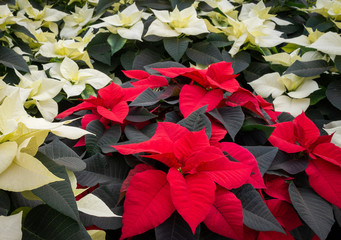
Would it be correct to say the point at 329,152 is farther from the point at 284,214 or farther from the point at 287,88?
the point at 287,88

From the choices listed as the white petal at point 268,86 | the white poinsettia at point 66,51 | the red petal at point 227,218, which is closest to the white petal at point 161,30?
the white poinsettia at point 66,51

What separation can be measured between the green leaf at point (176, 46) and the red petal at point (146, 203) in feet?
2.45

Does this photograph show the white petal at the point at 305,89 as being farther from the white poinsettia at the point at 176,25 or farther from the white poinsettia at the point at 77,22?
the white poinsettia at the point at 77,22

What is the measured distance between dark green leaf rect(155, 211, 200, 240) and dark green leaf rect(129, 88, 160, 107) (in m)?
0.25

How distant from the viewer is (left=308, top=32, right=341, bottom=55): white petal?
38.6 inches

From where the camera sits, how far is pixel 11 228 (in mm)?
358

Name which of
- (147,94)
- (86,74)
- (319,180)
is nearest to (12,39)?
(86,74)

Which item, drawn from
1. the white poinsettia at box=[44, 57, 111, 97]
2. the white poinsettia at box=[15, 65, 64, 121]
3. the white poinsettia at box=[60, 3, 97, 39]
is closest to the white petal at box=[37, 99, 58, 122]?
the white poinsettia at box=[15, 65, 64, 121]

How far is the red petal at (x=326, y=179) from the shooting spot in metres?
0.57

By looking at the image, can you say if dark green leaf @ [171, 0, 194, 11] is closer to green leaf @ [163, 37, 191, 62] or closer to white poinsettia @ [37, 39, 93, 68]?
green leaf @ [163, 37, 191, 62]

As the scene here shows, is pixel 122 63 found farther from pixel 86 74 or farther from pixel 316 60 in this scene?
pixel 316 60

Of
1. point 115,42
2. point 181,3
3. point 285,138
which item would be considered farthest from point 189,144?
point 181,3

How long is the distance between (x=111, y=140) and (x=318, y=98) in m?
0.73

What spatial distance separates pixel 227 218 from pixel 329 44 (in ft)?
2.52
